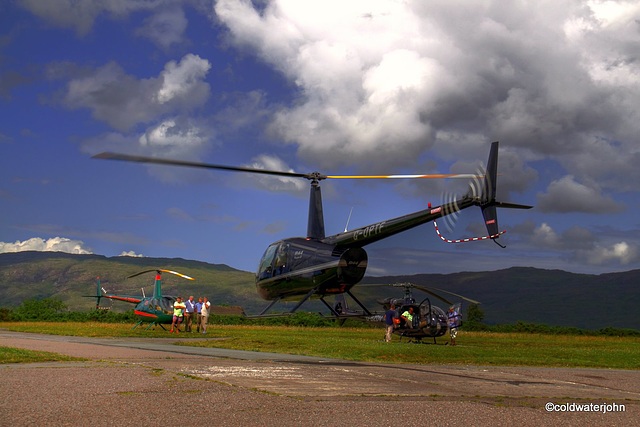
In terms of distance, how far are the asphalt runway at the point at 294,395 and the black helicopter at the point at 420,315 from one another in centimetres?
1402

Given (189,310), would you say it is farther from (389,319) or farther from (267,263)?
(267,263)

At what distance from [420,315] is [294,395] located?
19.9 m

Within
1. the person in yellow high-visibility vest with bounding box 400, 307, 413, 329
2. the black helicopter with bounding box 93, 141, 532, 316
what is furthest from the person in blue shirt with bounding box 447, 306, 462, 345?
the black helicopter with bounding box 93, 141, 532, 316

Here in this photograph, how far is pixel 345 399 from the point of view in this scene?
27.8ft

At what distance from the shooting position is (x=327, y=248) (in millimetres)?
18766

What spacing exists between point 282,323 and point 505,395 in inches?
1643

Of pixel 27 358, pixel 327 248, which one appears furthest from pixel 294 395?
pixel 327 248

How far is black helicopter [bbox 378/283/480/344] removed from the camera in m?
27.3

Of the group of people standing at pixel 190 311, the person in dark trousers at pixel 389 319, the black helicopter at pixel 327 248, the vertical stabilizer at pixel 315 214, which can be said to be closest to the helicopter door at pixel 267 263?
the black helicopter at pixel 327 248

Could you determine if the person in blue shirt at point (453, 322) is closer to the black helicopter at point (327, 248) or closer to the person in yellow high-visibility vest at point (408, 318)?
the person in yellow high-visibility vest at point (408, 318)

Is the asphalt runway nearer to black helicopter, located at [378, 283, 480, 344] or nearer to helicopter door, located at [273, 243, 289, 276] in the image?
helicopter door, located at [273, 243, 289, 276]

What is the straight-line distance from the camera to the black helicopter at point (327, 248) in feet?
58.8

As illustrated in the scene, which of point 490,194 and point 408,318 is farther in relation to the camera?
point 408,318

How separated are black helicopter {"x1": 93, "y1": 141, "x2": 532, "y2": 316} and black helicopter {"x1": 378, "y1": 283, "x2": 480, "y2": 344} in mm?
8229
